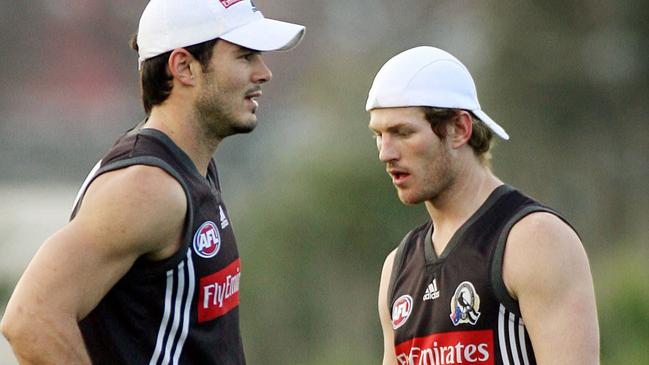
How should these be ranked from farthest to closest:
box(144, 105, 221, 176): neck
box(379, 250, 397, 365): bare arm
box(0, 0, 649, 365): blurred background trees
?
1. box(0, 0, 649, 365): blurred background trees
2. box(379, 250, 397, 365): bare arm
3. box(144, 105, 221, 176): neck

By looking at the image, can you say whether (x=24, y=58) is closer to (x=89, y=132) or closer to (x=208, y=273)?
(x=89, y=132)

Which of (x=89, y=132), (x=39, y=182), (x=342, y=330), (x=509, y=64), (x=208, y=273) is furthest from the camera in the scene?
(x=89, y=132)

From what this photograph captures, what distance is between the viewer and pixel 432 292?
5.34 m

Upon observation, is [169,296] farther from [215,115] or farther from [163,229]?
[215,115]

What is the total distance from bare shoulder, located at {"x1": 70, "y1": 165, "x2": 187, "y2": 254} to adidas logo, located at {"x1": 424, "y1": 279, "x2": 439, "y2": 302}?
0.97 m

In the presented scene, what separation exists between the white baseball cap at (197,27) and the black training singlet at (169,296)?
1.21ft

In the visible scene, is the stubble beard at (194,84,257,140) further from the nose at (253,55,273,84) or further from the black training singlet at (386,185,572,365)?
the black training singlet at (386,185,572,365)

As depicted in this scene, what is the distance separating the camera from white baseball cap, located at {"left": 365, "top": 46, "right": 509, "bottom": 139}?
17.8 feet

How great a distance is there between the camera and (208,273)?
513 cm

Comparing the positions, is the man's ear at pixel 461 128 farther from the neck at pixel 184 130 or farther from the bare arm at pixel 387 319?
the neck at pixel 184 130

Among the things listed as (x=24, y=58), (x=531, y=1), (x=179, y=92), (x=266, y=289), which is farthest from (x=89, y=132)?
(x=179, y=92)

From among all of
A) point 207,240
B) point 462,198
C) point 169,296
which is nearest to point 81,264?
point 169,296

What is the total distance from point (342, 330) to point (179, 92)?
10.1 m

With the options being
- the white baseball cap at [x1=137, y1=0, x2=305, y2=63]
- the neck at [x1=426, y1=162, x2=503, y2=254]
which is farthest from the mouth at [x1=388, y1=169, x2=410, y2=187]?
the white baseball cap at [x1=137, y1=0, x2=305, y2=63]
